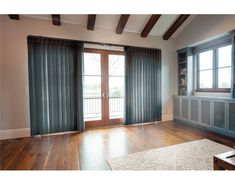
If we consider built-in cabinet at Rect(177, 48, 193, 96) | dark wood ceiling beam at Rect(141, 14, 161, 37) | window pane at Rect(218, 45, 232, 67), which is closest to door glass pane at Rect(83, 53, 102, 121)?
dark wood ceiling beam at Rect(141, 14, 161, 37)

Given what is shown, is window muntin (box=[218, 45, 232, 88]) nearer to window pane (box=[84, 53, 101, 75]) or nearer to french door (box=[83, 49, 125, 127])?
french door (box=[83, 49, 125, 127])

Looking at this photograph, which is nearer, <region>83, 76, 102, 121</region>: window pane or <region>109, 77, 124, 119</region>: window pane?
<region>83, 76, 102, 121</region>: window pane

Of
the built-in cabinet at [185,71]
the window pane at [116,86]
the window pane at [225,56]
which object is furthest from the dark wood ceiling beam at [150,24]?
the window pane at [225,56]

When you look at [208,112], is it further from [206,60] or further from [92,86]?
[92,86]

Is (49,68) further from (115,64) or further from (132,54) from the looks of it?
(132,54)

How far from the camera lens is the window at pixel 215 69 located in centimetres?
376

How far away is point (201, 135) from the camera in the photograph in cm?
344

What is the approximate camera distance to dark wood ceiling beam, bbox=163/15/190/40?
4.09 metres

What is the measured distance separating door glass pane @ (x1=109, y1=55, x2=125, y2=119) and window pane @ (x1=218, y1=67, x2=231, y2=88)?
267cm

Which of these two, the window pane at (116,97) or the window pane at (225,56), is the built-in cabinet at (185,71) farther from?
the window pane at (116,97)

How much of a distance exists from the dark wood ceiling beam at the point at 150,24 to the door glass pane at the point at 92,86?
61.9 inches

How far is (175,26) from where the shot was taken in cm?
435
